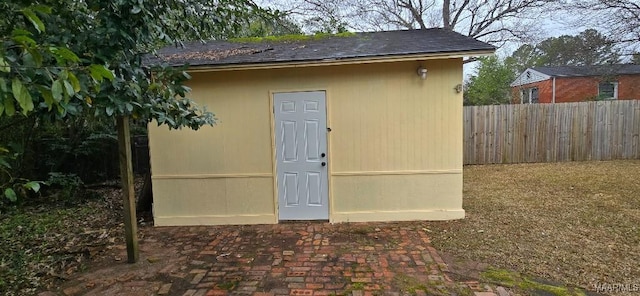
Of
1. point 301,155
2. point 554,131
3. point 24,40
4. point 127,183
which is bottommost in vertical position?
point 127,183

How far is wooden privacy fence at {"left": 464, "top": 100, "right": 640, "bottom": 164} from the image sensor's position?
9383 millimetres

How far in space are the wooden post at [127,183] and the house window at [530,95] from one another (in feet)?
70.0

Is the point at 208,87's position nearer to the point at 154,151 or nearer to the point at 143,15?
the point at 154,151

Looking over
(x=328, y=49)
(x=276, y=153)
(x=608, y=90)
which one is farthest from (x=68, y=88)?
(x=608, y=90)

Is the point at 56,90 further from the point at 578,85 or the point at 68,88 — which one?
the point at 578,85

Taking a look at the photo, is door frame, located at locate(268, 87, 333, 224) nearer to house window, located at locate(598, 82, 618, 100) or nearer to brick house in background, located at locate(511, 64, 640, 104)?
brick house in background, located at locate(511, 64, 640, 104)

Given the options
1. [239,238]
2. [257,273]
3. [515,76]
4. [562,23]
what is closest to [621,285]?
[257,273]

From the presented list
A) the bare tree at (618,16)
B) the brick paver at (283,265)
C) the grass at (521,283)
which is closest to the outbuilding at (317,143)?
the brick paver at (283,265)

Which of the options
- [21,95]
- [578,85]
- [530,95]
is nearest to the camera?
[21,95]

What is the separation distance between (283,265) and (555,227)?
363 cm

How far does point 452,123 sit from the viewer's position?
504 cm

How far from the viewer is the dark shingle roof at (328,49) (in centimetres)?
471

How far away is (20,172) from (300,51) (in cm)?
612

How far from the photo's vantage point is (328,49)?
5.31m
